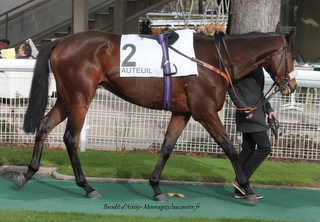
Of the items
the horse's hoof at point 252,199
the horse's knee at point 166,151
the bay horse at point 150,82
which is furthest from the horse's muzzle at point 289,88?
the horse's knee at point 166,151

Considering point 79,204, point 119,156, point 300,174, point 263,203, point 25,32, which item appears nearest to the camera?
point 79,204

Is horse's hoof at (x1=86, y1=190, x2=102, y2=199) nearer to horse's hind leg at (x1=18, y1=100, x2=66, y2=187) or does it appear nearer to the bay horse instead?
the bay horse

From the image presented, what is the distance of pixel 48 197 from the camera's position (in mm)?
5660

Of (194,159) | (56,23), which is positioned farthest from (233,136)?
(56,23)

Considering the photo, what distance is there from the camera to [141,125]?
8.12 metres

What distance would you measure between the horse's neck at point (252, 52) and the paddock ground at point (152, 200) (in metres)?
1.46

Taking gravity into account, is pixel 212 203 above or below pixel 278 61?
below

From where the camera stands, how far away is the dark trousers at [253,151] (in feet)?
19.1

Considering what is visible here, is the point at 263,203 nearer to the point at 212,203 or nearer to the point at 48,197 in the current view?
the point at 212,203

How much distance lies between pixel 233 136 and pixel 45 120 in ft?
11.0

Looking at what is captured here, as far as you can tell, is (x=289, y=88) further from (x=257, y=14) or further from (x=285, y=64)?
(x=257, y=14)

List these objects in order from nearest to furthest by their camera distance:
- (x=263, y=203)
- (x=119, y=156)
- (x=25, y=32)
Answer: (x=263, y=203) → (x=119, y=156) → (x=25, y=32)

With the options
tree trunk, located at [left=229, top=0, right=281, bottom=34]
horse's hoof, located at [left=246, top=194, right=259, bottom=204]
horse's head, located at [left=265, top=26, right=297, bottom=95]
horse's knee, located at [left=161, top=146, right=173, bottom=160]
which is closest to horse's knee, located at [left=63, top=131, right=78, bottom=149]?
horse's knee, located at [left=161, top=146, right=173, bottom=160]

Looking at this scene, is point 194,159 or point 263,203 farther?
point 194,159
